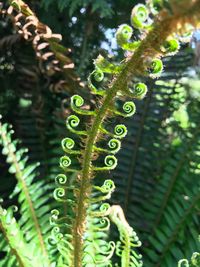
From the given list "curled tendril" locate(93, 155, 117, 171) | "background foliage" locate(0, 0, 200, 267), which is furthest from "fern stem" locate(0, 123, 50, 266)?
"curled tendril" locate(93, 155, 117, 171)

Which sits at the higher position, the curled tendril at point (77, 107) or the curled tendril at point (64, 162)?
the curled tendril at point (77, 107)

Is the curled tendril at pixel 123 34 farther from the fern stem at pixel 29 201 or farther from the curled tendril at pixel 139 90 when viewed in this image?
the fern stem at pixel 29 201

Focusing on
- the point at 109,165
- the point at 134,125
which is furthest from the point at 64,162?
the point at 134,125

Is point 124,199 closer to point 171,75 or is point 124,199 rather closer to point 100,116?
point 171,75

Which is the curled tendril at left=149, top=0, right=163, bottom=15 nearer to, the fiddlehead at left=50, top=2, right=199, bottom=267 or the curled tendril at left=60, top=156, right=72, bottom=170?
the fiddlehead at left=50, top=2, right=199, bottom=267

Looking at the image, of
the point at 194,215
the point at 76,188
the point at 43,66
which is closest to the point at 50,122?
the point at 43,66

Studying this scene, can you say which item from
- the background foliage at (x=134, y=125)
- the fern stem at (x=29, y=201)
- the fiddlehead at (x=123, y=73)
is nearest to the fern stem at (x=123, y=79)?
the fiddlehead at (x=123, y=73)
